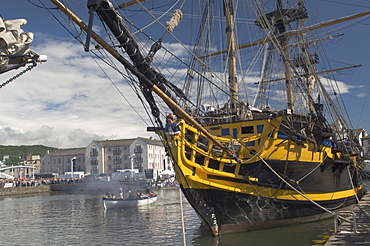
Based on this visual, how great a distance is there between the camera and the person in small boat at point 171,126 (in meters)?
15.2

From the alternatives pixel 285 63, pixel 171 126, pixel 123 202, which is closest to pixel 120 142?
pixel 123 202

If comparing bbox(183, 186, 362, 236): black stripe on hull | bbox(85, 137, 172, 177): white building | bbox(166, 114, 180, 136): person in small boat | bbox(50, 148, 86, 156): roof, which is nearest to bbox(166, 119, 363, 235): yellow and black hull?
bbox(183, 186, 362, 236): black stripe on hull

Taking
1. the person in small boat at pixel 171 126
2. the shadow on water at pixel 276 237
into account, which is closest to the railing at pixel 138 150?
the shadow on water at pixel 276 237

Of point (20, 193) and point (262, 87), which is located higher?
point (262, 87)

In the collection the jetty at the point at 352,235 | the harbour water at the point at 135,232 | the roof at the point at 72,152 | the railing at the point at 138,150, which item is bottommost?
the harbour water at the point at 135,232

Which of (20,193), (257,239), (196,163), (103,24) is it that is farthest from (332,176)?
(20,193)

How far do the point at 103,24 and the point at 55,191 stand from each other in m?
61.9

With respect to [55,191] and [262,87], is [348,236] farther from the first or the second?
[55,191]

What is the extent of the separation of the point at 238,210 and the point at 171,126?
518 cm

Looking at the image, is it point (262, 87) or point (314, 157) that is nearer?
point (314, 157)

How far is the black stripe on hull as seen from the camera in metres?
16.0

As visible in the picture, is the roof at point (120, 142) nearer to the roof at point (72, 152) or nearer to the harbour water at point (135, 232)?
the roof at point (72, 152)

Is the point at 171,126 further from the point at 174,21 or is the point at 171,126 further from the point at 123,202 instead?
the point at 123,202

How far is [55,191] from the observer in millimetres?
68938
